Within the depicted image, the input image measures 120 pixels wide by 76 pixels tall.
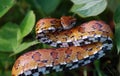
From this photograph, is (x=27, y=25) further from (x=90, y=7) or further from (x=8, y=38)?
(x=90, y=7)

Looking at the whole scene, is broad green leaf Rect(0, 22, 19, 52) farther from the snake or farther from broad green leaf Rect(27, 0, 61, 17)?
the snake

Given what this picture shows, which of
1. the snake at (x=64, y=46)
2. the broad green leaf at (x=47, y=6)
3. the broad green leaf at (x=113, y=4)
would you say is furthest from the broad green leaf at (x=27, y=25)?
the broad green leaf at (x=113, y=4)

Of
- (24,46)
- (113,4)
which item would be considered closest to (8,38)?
(24,46)

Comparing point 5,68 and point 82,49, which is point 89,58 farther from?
point 5,68

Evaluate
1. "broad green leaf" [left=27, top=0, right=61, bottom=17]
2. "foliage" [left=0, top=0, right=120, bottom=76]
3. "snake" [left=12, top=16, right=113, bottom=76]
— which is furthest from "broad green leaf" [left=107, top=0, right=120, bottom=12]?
"snake" [left=12, top=16, right=113, bottom=76]

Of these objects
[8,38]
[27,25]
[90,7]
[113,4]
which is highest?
[90,7]

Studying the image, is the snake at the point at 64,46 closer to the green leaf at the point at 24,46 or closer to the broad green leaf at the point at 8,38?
the green leaf at the point at 24,46
